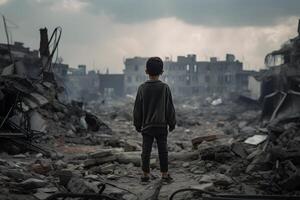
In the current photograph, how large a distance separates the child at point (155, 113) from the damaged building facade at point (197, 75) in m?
62.8

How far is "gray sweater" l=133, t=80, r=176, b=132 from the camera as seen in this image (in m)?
5.60

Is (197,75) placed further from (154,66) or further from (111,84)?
(154,66)

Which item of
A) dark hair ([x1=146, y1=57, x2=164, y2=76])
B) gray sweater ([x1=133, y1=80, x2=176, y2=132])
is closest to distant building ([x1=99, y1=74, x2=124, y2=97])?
gray sweater ([x1=133, y1=80, x2=176, y2=132])

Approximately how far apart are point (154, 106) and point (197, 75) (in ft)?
219

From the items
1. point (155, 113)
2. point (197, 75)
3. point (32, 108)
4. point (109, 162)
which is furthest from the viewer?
point (197, 75)

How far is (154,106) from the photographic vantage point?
18.4ft

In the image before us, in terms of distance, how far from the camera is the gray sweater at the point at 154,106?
18.4ft

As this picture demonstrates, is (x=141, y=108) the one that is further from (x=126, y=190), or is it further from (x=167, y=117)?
(x=126, y=190)

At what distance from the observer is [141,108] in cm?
575

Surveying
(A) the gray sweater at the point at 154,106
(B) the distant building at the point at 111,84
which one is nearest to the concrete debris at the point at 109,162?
(A) the gray sweater at the point at 154,106

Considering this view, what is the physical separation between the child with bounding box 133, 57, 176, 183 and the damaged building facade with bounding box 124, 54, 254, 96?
206ft

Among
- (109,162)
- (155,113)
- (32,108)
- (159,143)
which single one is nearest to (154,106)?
(155,113)

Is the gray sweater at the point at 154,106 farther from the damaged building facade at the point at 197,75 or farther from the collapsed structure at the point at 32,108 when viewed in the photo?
the damaged building facade at the point at 197,75

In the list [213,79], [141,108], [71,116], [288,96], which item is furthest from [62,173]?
[213,79]
